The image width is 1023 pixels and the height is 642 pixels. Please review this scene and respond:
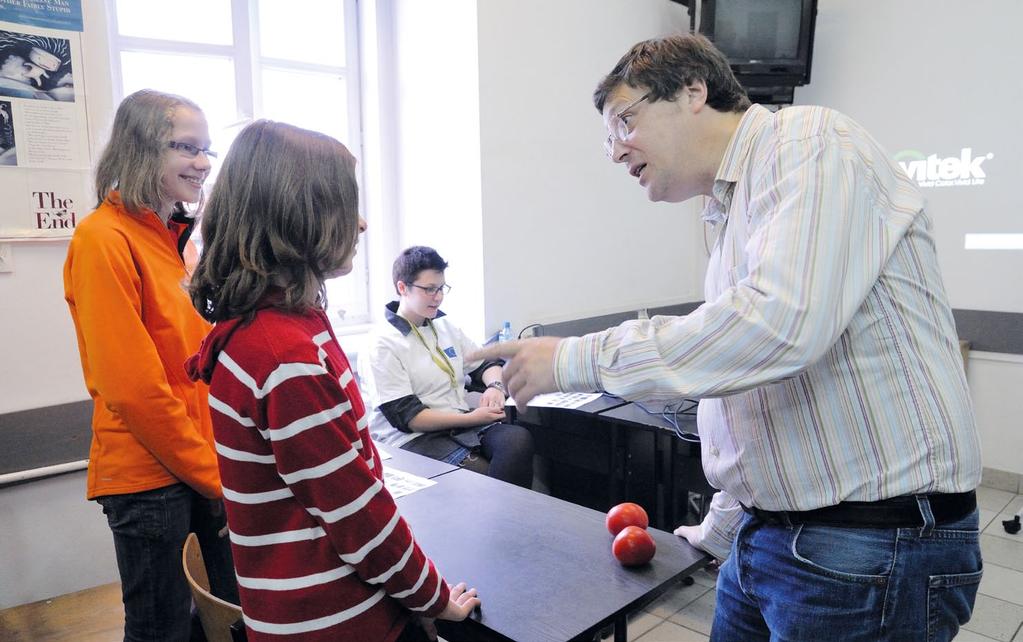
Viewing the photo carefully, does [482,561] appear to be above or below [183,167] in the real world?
below

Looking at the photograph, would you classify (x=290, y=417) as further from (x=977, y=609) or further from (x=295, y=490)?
(x=977, y=609)

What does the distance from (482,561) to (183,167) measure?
1076 millimetres

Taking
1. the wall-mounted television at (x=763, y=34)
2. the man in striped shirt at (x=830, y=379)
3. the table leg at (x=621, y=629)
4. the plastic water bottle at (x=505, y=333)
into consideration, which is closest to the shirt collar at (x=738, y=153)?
the man in striped shirt at (x=830, y=379)

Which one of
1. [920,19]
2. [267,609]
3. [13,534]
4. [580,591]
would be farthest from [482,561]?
[920,19]

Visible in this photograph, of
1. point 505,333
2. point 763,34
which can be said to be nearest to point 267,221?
point 505,333

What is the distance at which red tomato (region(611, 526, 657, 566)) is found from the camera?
124cm

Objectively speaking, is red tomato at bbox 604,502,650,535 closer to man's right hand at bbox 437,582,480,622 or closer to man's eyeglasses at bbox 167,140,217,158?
man's right hand at bbox 437,582,480,622

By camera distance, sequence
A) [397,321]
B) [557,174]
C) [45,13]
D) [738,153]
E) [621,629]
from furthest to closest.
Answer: [557,174]
[397,321]
[45,13]
[621,629]
[738,153]

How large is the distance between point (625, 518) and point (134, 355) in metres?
1.04

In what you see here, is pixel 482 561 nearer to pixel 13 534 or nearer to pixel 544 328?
pixel 13 534

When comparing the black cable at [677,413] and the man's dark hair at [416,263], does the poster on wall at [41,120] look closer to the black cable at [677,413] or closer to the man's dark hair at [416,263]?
the man's dark hair at [416,263]

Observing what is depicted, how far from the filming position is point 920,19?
3785 millimetres

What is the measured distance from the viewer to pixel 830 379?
91cm

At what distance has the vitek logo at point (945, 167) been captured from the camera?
12.1ft
